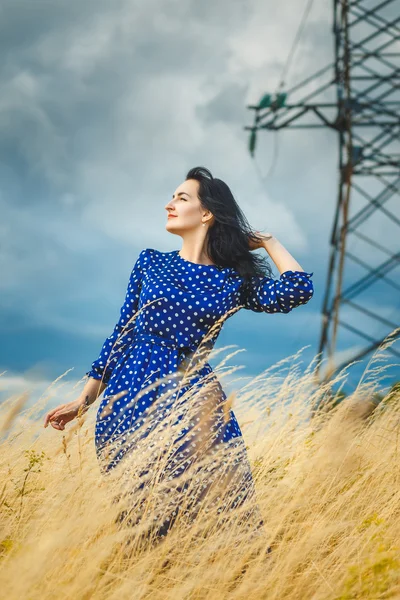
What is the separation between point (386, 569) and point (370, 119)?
6.29 meters

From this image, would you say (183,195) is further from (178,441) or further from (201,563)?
(201,563)

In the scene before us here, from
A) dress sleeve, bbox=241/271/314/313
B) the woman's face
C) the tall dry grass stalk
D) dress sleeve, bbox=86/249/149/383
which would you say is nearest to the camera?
the tall dry grass stalk

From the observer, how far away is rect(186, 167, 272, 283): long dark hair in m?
2.83

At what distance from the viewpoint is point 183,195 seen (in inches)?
113

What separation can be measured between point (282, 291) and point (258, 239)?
1.23ft

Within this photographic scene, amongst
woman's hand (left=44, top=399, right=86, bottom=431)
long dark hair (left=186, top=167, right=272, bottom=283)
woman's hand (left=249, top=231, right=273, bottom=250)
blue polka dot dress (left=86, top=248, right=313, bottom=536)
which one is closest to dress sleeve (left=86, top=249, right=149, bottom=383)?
blue polka dot dress (left=86, top=248, right=313, bottom=536)

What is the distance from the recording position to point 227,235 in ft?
9.39

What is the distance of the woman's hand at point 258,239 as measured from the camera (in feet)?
9.31

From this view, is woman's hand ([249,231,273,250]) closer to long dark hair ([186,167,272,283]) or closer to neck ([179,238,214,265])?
long dark hair ([186,167,272,283])

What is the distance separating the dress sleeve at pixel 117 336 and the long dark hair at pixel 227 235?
1.17 feet

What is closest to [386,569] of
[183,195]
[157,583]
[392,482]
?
[157,583]

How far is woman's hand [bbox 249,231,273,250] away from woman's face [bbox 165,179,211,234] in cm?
23

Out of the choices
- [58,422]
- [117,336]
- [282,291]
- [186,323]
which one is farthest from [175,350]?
[58,422]

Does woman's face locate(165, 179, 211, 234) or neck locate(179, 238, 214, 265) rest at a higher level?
woman's face locate(165, 179, 211, 234)
